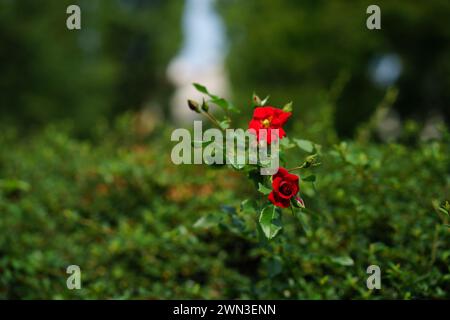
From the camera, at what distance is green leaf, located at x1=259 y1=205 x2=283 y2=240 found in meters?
1.43

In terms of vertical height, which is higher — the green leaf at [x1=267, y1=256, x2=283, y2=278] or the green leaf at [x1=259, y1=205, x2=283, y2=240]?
the green leaf at [x1=259, y1=205, x2=283, y2=240]

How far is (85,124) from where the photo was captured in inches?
482

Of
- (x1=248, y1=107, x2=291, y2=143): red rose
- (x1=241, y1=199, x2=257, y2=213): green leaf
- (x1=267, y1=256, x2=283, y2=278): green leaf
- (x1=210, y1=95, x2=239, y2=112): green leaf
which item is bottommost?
(x1=267, y1=256, x2=283, y2=278): green leaf

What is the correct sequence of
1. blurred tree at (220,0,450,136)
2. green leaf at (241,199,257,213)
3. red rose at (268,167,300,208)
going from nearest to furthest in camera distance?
red rose at (268,167,300,208) → green leaf at (241,199,257,213) → blurred tree at (220,0,450,136)

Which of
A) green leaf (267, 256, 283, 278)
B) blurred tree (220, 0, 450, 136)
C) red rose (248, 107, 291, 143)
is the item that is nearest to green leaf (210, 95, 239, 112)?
red rose (248, 107, 291, 143)

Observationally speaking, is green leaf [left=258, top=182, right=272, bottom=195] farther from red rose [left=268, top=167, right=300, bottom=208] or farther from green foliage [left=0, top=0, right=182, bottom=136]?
green foliage [left=0, top=0, right=182, bottom=136]

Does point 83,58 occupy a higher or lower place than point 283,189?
higher

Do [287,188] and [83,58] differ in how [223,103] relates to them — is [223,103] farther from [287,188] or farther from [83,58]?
[83,58]

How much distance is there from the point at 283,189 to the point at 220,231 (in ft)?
2.54

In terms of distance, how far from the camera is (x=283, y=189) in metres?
1.43

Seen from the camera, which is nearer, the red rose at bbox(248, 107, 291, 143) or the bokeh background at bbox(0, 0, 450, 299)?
the red rose at bbox(248, 107, 291, 143)

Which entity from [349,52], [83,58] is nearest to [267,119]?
[349,52]

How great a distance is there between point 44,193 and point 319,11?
28.1 ft

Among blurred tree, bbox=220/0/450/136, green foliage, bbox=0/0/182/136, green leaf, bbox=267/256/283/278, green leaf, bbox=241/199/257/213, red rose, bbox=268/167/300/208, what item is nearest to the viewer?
red rose, bbox=268/167/300/208
